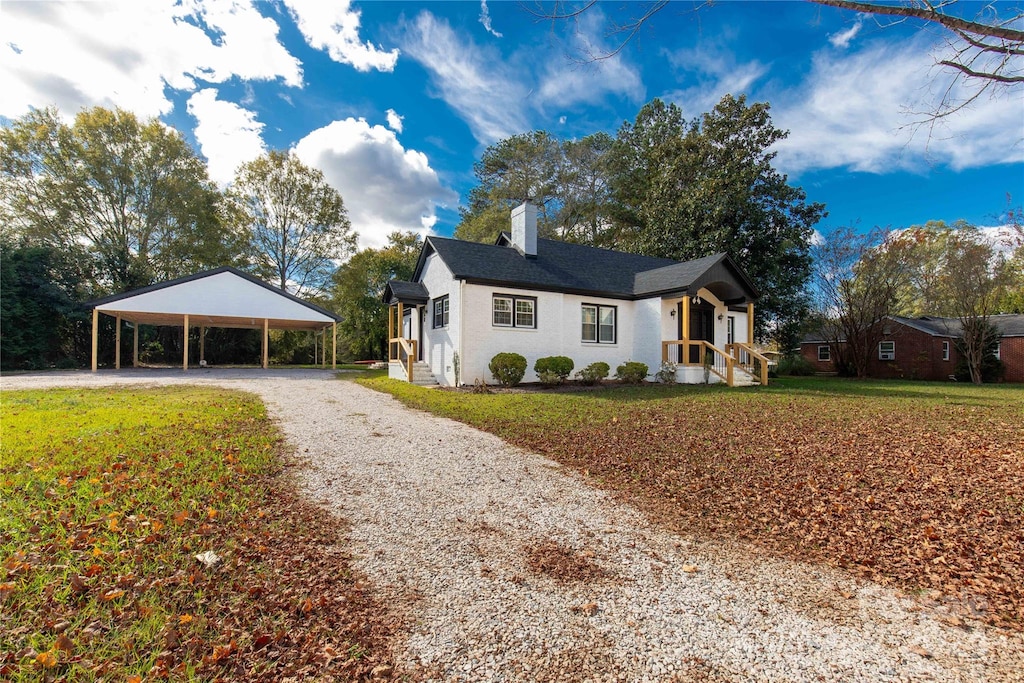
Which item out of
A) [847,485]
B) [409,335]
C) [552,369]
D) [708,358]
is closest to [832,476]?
[847,485]

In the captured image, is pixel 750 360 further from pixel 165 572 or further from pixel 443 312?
pixel 165 572

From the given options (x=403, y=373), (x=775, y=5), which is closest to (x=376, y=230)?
(x=403, y=373)

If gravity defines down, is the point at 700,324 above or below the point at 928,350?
above

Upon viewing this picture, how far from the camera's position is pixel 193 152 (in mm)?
30109

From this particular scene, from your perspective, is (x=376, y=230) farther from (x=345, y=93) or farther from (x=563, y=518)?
(x=563, y=518)

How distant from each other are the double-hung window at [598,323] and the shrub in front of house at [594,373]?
1448 millimetres

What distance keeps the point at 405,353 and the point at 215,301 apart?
1035 cm

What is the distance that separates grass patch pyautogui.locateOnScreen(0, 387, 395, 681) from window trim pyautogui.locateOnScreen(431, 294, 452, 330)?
9.95m

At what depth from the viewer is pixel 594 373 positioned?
15.2 m

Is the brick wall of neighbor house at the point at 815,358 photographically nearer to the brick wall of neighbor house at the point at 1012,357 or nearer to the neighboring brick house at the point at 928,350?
the neighboring brick house at the point at 928,350

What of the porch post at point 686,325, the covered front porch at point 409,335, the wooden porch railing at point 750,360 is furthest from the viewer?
the wooden porch railing at point 750,360

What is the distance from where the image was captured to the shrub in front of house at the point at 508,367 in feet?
45.8

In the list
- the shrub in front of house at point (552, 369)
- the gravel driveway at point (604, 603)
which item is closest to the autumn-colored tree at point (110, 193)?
the shrub in front of house at point (552, 369)

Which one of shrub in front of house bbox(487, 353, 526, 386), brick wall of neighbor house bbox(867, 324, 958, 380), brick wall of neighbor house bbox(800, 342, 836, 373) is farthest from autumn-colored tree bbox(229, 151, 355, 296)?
brick wall of neighbor house bbox(867, 324, 958, 380)
